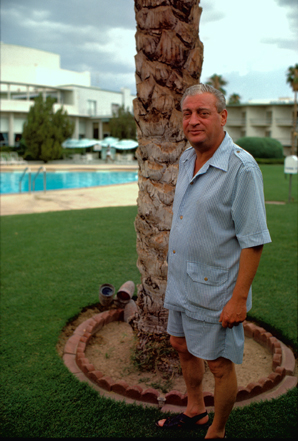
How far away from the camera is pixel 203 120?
2.03 meters

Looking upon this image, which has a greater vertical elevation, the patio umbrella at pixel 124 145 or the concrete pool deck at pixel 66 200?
the patio umbrella at pixel 124 145

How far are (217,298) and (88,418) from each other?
52.8 inches

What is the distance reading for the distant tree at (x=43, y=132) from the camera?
30.0 metres

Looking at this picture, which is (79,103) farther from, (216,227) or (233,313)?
(233,313)

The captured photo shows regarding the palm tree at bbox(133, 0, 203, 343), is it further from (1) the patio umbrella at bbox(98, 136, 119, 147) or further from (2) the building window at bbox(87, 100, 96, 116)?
(2) the building window at bbox(87, 100, 96, 116)

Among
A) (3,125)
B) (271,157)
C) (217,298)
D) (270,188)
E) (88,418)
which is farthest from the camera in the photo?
(3,125)

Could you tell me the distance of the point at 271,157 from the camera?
3262cm

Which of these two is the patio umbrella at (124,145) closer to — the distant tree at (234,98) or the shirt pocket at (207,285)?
the distant tree at (234,98)

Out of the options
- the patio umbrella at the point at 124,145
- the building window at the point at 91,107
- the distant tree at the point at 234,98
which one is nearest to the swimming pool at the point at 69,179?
the patio umbrella at the point at 124,145

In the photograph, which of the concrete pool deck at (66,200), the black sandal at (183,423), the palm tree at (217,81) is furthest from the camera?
the palm tree at (217,81)

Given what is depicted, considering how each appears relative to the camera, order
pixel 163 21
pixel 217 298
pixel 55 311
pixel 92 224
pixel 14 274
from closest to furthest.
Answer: pixel 217 298 < pixel 163 21 < pixel 55 311 < pixel 14 274 < pixel 92 224

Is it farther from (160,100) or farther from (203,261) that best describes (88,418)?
(160,100)

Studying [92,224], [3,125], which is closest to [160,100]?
[92,224]

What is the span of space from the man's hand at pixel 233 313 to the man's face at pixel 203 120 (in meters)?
0.82
